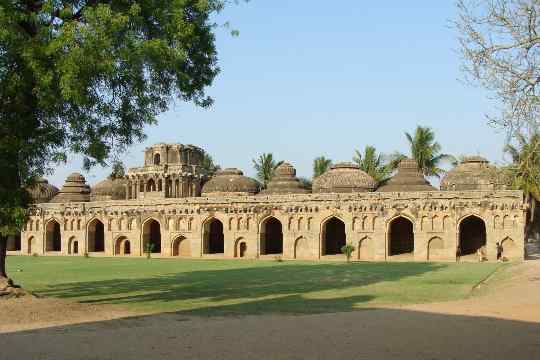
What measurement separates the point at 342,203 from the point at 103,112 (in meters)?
25.6

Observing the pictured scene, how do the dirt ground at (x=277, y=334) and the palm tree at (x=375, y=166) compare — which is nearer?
the dirt ground at (x=277, y=334)

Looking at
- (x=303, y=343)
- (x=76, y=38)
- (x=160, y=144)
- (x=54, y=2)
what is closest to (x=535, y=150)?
(x=303, y=343)

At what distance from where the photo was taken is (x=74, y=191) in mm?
53906

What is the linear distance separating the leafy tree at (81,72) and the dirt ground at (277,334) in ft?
11.9

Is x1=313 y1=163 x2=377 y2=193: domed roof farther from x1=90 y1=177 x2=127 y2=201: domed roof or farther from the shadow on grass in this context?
x1=90 y1=177 x2=127 y2=201: domed roof

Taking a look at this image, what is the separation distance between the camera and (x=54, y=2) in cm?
1434

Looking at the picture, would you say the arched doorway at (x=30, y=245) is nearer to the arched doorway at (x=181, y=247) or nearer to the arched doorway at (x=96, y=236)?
the arched doorway at (x=96, y=236)

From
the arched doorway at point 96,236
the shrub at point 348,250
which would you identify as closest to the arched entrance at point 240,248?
the shrub at point 348,250

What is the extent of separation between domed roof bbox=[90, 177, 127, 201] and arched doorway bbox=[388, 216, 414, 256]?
2427 cm

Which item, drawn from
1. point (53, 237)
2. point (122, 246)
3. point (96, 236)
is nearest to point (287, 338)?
point (122, 246)

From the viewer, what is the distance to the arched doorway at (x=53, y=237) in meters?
49.9

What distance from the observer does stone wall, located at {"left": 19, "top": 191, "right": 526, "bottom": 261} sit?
35.6 metres

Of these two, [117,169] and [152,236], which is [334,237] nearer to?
[152,236]

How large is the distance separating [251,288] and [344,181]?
24430 mm
